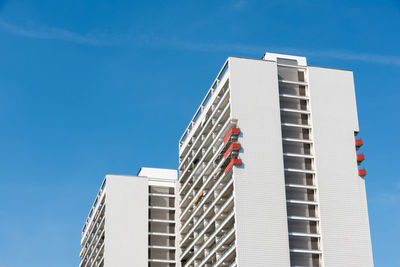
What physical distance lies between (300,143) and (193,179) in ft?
70.4

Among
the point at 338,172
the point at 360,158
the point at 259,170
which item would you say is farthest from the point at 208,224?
the point at 360,158

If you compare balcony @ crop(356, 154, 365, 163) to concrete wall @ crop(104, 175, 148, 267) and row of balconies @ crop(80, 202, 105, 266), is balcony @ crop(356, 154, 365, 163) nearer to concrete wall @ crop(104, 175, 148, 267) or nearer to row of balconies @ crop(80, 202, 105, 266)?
concrete wall @ crop(104, 175, 148, 267)

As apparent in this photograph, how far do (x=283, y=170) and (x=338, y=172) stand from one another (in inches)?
274

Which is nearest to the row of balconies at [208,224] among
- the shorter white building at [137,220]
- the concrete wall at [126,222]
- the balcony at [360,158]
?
the shorter white building at [137,220]

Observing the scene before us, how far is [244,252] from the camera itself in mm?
81000

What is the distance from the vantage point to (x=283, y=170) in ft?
283

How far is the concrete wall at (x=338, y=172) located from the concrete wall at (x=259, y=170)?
5.19 meters

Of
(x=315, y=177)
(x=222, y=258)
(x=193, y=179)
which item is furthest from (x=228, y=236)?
(x=193, y=179)

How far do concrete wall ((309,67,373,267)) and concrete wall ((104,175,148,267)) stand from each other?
3434cm

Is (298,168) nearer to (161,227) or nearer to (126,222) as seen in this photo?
(161,227)

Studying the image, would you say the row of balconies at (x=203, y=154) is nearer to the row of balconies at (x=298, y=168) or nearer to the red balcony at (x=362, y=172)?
Result: the row of balconies at (x=298, y=168)

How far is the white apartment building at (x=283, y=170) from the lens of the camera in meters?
83.6

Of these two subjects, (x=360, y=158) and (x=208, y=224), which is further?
(x=208, y=224)

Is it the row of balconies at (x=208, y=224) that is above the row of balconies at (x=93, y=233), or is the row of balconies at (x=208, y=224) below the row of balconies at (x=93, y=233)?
below
